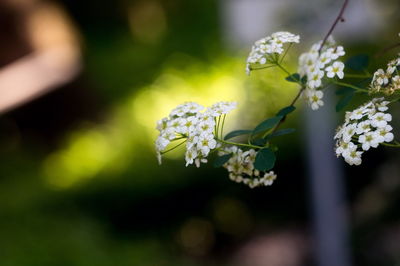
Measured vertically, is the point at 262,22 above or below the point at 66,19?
below

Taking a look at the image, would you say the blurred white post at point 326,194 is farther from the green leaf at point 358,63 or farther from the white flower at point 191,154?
the white flower at point 191,154

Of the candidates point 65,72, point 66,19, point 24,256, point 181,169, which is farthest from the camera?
point 66,19

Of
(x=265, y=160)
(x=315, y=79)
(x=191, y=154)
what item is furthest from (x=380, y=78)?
(x=191, y=154)

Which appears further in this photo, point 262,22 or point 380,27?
point 262,22

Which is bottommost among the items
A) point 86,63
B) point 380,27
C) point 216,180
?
point 216,180

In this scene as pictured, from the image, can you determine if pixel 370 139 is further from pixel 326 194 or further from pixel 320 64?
pixel 326 194

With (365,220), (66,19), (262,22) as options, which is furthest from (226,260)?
(66,19)

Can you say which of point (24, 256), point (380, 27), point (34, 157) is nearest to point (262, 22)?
point (380, 27)

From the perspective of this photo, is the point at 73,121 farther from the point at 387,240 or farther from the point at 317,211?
the point at 387,240

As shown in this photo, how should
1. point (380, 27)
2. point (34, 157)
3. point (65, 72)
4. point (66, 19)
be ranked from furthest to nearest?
point (66, 19), point (65, 72), point (34, 157), point (380, 27)
